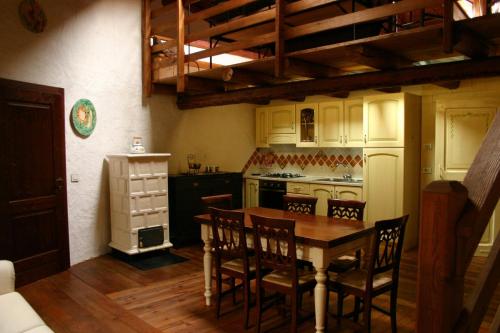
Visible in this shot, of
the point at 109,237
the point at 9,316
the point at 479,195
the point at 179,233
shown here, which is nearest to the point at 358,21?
the point at 479,195

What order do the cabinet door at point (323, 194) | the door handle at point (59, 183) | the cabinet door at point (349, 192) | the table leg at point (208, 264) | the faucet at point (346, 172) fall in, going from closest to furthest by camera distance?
the table leg at point (208, 264) < the door handle at point (59, 183) < the cabinet door at point (349, 192) < the cabinet door at point (323, 194) < the faucet at point (346, 172)

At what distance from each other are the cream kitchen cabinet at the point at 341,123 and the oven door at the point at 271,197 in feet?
3.49

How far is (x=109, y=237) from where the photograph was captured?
5.34 metres

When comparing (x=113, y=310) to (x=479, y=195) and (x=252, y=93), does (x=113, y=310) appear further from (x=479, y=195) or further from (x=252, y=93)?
(x=479, y=195)

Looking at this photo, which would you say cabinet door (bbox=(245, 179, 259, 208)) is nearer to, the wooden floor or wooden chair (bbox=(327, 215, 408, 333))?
the wooden floor

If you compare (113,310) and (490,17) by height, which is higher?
(490,17)

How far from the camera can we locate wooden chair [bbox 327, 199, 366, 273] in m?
3.33

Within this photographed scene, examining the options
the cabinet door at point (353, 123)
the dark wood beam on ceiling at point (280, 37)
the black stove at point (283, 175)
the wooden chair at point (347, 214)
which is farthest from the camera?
the black stove at point (283, 175)

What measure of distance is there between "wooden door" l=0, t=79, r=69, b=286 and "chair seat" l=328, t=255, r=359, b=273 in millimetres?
3202

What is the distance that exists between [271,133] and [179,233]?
248cm

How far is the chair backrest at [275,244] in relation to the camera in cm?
272

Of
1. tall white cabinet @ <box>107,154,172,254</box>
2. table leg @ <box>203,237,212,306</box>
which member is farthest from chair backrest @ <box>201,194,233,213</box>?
tall white cabinet @ <box>107,154,172,254</box>

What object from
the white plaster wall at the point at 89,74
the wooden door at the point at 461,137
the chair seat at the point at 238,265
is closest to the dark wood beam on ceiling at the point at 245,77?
the white plaster wall at the point at 89,74

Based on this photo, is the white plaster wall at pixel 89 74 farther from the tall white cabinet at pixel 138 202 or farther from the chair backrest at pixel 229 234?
the chair backrest at pixel 229 234
